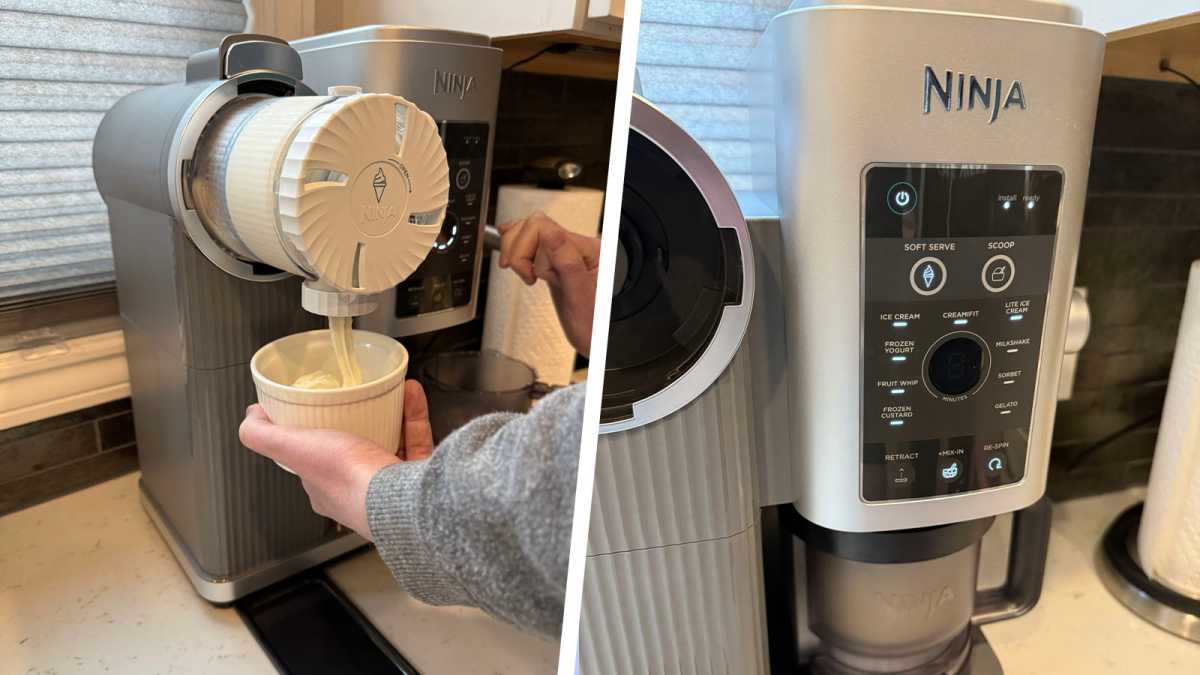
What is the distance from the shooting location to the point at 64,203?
0.42 m

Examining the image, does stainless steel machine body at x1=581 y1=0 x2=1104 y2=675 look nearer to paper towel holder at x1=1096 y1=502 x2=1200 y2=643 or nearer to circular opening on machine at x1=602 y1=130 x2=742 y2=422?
circular opening on machine at x1=602 y1=130 x2=742 y2=422

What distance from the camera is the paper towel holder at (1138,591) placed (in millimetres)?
463

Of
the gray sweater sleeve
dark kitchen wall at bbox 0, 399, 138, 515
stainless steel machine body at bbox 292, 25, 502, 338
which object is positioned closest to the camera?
the gray sweater sleeve

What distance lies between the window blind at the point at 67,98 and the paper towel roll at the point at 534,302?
6.0 inches

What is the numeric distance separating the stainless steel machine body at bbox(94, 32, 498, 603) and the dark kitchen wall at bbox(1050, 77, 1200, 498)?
1.92 ft

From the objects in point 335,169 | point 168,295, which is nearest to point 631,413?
point 335,169

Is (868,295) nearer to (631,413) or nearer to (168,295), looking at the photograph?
(631,413)

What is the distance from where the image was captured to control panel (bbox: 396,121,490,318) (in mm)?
360

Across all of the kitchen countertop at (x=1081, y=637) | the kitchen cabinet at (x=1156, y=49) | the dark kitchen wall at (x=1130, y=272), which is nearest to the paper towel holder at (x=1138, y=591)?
the kitchen countertop at (x=1081, y=637)

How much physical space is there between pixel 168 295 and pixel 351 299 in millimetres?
142

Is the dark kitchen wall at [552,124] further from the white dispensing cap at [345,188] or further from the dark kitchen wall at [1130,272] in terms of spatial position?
the dark kitchen wall at [1130,272]

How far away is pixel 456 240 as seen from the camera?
371 mm

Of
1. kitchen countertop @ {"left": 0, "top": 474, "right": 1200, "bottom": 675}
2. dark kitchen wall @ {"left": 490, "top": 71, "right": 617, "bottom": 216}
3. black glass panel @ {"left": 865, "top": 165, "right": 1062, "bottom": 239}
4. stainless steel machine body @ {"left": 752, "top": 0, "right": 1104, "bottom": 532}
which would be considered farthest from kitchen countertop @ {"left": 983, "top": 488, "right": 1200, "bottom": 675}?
dark kitchen wall @ {"left": 490, "top": 71, "right": 617, "bottom": 216}

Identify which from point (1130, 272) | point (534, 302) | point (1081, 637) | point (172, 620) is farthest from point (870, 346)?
point (1130, 272)
